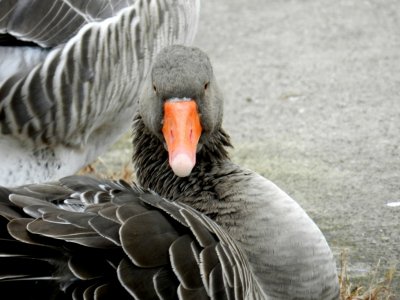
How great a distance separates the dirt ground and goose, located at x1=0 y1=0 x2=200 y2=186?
1.39 m

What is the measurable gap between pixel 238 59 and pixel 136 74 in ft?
10.4

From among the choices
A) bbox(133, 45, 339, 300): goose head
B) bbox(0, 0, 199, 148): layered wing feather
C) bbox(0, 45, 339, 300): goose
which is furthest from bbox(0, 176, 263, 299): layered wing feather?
bbox(0, 0, 199, 148): layered wing feather

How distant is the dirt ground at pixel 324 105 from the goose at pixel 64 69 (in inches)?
54.7

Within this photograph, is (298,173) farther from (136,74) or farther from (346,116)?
(136,74)

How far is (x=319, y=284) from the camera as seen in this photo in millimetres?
4395

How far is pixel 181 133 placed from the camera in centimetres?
444

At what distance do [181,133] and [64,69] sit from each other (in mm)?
1278

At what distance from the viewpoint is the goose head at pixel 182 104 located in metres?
4.44

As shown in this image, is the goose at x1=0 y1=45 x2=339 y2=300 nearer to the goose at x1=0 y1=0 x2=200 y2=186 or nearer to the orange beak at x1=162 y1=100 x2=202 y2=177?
the orange beak at x1=162 y1=100 x2=202 y2=177

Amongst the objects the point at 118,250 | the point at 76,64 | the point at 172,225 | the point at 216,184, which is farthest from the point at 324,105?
the point at 118,250

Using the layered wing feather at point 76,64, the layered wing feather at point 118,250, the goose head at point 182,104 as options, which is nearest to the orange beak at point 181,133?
the goose head at point 182,104

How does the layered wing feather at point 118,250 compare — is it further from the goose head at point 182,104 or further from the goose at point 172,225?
the goose head at point 182,104

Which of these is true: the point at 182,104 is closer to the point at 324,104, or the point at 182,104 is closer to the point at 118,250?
the point at 118,250

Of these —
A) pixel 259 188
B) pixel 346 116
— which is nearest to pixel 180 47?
pixel 259 188
